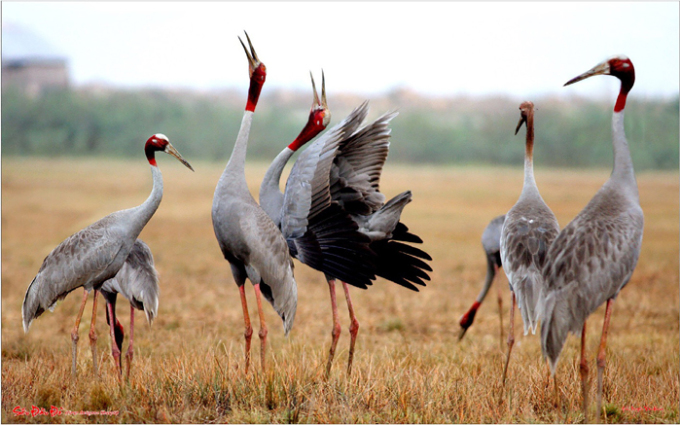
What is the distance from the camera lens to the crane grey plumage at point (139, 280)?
477 centimetres

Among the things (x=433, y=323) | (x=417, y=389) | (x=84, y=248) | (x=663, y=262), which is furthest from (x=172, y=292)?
(x=663, y=262)

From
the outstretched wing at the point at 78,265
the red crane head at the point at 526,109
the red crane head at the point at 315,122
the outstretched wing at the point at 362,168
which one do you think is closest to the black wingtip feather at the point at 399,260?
the outstretched wing at the point at 362,168

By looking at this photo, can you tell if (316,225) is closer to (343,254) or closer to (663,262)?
(343,254)

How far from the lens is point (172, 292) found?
9477mm

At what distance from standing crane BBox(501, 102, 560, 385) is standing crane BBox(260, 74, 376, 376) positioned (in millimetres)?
977

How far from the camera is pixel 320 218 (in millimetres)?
4312

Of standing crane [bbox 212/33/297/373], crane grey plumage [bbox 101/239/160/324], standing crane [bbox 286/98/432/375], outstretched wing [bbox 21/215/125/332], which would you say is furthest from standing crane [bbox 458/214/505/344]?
outstretched wing [bbox 21/215/125/332]

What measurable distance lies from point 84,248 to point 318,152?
5.71 ft

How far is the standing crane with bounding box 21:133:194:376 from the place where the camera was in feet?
13.3

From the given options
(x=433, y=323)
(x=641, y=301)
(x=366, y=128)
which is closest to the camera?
(x=366, y=128)

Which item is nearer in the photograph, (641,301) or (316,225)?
(316,225)

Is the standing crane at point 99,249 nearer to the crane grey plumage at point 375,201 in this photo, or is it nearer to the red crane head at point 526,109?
the crane grey plumage at point 375,201

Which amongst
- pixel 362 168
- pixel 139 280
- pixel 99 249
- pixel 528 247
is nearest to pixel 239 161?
pixel 99 249

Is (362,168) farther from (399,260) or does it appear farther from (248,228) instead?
(248,228)
